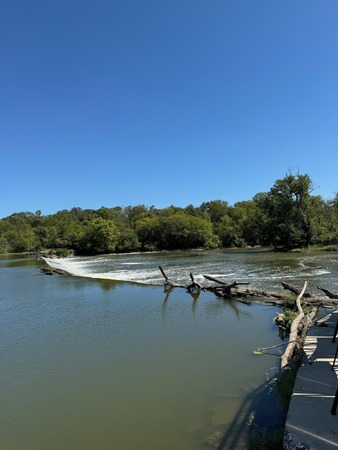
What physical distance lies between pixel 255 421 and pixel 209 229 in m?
84.4

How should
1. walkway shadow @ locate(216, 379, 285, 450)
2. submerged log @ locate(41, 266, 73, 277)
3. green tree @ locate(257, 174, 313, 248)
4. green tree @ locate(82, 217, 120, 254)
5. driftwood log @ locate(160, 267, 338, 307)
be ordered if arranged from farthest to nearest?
green tree @ locate(82, 217, 120, 254), green tree @ locate(257, 174, 313, 248), submerged log @ locate(41, 266, 73, 277), driftwood log @ locate(160, 267, 338, 307), walkway shadow @ locate(216, 379, 285, 450)

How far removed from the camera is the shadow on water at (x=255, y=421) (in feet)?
18.1

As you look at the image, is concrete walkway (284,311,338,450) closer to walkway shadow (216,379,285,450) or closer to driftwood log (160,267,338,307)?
walkway shadow (216,379,285,450)

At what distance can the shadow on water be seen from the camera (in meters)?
5.52

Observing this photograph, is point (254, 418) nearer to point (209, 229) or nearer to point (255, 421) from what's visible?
point (255, 421)

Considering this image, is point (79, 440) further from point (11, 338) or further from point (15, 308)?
point (15, 308)

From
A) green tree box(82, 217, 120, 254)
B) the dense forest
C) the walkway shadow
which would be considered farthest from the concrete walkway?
green tree box(82, 217, 120, 254)

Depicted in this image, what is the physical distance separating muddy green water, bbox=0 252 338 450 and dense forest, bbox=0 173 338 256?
4859 cm

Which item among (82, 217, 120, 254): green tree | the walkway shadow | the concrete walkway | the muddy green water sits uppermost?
(82, 217, 120, 254): green tree

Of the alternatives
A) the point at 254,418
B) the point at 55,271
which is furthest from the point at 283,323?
the point at 55,271

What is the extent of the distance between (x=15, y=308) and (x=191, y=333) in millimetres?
11570

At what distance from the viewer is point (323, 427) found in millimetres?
4398

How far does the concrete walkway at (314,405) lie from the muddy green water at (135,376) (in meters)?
1.13

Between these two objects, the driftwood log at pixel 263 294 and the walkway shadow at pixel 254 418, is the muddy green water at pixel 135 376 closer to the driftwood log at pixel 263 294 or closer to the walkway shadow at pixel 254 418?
the walkway shadow at pixel 254 418
